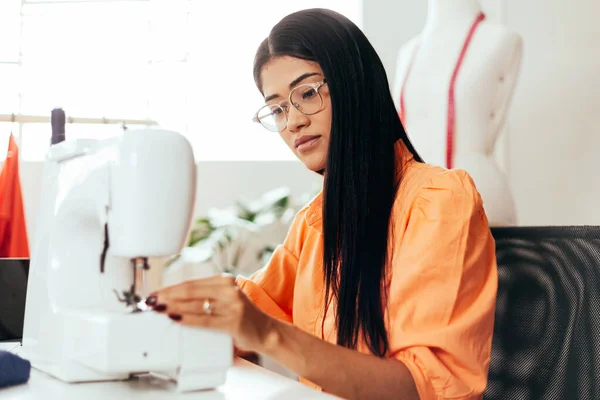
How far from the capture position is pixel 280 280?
1.43 metres

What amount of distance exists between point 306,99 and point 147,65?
258 centimetres

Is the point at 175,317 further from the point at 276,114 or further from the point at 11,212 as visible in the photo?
the point at 11,212

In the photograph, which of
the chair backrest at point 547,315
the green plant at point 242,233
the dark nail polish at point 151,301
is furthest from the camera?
the green plant at point 242,233

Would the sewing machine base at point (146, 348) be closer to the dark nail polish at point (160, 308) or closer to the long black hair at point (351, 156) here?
the dark nail polish at point (160, 308)

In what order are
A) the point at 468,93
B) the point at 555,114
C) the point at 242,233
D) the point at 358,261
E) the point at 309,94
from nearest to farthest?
the point at 358,261 → the point at 309,94 → the point at 468,93 → the point at 555,114 → the point at 242,233

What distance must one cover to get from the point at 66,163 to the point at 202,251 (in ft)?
7.41

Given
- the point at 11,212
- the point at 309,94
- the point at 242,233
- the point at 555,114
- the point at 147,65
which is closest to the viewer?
the point at 309,94

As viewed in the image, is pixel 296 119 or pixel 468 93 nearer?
pixel 296 119

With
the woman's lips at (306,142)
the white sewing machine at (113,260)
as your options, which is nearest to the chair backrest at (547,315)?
the woman's lips at (306,142)

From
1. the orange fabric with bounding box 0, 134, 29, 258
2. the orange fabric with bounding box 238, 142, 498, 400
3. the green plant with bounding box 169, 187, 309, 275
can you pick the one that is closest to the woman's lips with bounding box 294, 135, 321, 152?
the orange fabric with bounding box 238, 142, 498, 400

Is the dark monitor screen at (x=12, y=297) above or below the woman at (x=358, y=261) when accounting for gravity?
below

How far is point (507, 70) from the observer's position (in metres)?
1.92

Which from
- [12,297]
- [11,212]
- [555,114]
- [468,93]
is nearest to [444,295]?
[12,297]

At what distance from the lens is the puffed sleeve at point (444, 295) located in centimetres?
98
